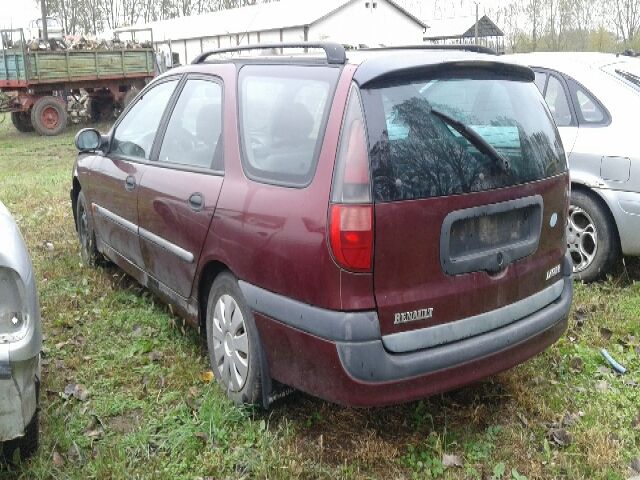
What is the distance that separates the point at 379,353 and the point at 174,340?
74.7 inches

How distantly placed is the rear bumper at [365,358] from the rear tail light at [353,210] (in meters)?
0.22

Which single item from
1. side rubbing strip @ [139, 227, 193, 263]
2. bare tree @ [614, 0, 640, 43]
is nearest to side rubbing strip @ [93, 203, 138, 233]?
side rubbing strip @ [139, 227, 193, 263]

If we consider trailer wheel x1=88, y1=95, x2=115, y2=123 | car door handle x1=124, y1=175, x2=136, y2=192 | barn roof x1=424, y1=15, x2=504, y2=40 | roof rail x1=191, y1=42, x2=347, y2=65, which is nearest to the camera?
roof rail x1=191, y1=42, x2=347, y2=65

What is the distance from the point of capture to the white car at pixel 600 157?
4578 millimetres

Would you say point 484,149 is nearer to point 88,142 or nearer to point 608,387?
point 608,387

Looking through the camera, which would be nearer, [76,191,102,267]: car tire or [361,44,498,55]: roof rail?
[361,44,498,55]: roof rail

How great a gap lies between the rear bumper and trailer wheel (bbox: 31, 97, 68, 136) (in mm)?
16247

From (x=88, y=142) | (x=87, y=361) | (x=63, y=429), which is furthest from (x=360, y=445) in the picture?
(x=88, y=142)

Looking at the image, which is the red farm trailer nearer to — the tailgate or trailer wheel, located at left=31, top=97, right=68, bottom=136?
trailer wheel, located at left=31, top=97, right=68, bottom=136

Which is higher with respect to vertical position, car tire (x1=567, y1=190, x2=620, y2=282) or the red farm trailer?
the red farm trailer

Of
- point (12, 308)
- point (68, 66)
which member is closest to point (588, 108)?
point (12, 308)

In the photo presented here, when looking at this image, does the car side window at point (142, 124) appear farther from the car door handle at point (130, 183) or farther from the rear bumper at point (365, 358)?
the rear bumper at point (365, 358)

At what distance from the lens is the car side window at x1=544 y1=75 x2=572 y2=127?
16.4ft

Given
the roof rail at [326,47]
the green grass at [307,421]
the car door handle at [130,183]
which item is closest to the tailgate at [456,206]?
the roof rail at [326,47]
